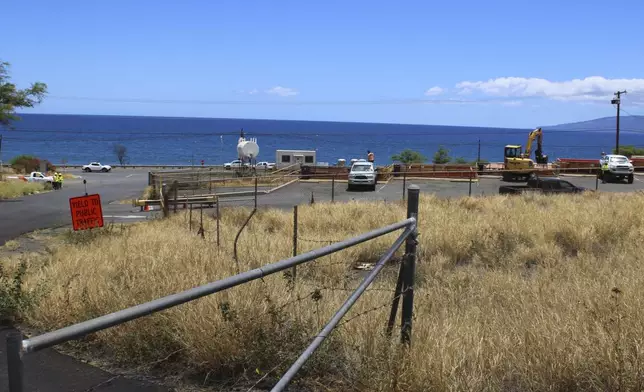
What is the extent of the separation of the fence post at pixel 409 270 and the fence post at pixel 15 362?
3041 mm

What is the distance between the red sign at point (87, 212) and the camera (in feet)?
38.4

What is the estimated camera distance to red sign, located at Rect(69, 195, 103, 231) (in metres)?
11.7

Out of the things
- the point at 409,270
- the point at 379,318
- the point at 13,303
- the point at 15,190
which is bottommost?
the point at 15,190

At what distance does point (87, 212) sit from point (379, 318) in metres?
8.36

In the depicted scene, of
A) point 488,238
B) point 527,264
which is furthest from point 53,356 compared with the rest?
point 488,238

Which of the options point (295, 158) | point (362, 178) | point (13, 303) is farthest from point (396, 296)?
point (295, 158)

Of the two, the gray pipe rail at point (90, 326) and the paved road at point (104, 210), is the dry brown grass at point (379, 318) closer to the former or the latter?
the paved road at point (104, 210)

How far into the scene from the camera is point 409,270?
4477 millimetres

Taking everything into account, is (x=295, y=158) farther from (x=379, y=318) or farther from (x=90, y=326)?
(x=90, y=326)

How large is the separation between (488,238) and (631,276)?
5.42m

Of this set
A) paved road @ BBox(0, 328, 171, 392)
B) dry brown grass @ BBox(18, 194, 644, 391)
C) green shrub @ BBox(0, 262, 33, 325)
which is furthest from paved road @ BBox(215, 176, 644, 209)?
paved road @ BBox(0, 328, 171, 392)

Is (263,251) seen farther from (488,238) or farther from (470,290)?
(488,238)

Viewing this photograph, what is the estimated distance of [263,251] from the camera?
33.9ft

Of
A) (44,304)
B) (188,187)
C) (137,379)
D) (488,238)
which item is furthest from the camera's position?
(188,187)
